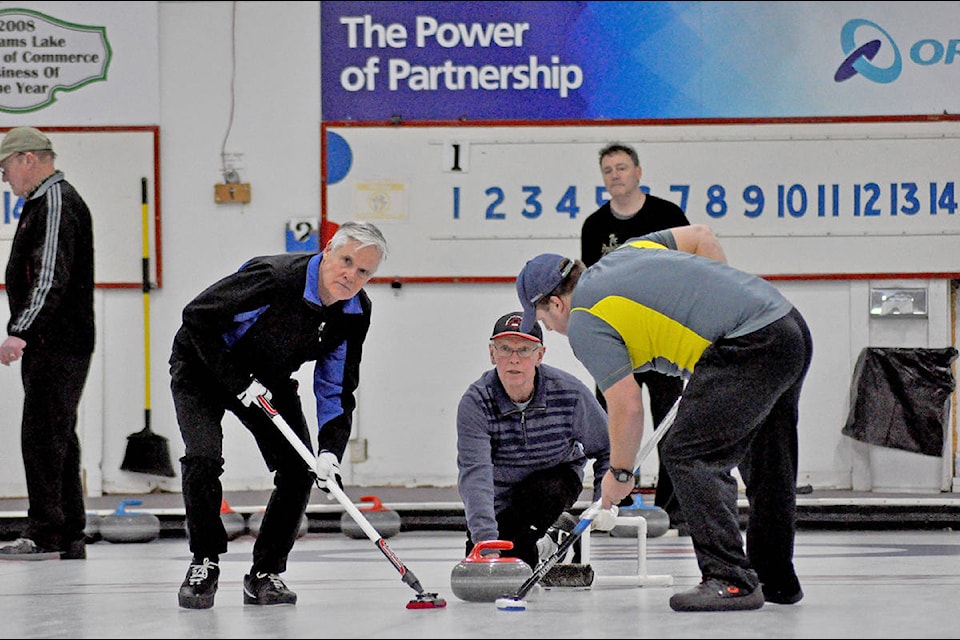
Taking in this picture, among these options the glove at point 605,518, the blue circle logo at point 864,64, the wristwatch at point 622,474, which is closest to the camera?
the wristwatch at point 622,474

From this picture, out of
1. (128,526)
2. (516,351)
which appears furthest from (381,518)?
(516,351)

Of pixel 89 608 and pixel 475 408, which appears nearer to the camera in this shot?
pixel 89 608

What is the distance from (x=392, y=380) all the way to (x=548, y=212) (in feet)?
3.80

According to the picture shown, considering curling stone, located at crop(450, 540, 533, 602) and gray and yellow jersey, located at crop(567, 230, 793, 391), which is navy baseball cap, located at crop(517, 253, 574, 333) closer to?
gray and yellow jersey, located at crop(567, 230, 793, 391)

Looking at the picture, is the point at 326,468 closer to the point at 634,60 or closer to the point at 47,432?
the point at 47,432

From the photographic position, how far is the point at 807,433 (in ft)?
22.8

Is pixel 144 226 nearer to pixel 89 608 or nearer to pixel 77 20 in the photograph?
pixel 77 20

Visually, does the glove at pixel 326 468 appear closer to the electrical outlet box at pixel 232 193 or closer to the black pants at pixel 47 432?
the black pants at pixel 47 432

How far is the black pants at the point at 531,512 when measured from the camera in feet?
13.6

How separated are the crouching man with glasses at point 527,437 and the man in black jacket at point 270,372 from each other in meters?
0.46

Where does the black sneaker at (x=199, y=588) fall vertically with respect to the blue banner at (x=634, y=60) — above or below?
below

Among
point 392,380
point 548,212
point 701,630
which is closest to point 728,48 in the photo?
point 548,212

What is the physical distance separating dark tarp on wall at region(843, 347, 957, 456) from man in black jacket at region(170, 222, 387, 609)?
12.0 feet

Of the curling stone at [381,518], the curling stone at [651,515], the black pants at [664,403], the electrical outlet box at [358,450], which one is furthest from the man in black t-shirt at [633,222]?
Result: the electrical outlet box at [358,450]
